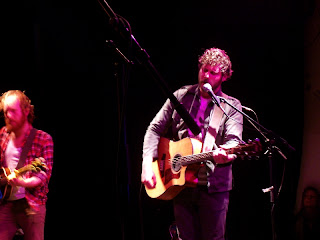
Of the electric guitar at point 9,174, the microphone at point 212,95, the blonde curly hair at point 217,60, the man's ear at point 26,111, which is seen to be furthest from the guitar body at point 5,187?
the blonde curly hair at point 217,60

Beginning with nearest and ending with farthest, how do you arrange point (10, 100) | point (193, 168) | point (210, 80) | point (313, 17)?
point (193, 168), point (210, 80), point (10, 100), point (313, 17)

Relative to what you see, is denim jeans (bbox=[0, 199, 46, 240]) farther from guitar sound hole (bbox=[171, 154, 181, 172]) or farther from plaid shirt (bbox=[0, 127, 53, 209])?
guitar sound hole (bbox=[171, 154, 181, 172])

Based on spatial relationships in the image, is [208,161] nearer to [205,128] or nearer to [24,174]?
[205,128]

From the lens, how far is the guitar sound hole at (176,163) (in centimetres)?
343

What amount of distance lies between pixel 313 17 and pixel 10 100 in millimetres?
3884

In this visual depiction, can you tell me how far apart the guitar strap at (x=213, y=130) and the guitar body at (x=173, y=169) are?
74 millimetres

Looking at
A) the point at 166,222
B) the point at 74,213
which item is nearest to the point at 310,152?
the point at 166,222

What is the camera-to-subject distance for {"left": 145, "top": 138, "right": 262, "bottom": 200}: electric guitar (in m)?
3.09

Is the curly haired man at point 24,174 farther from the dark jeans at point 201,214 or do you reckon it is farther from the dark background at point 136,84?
the dark jeans at point 201,214

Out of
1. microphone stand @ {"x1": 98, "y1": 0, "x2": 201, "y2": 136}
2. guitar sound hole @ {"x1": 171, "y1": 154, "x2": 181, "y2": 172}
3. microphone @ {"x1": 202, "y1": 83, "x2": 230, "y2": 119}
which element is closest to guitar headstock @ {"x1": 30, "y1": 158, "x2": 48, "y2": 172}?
guitar sound hole @ {"x1": 171, "y1": 154, "x2": 181, "y2": 172}

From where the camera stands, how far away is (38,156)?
3.80 m

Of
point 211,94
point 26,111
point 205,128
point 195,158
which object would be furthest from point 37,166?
point 211,94

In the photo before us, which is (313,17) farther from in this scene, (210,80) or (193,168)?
(193,168)

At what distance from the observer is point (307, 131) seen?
5.17 meters
